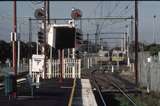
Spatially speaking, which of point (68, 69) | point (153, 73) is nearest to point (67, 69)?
point (68, 69)

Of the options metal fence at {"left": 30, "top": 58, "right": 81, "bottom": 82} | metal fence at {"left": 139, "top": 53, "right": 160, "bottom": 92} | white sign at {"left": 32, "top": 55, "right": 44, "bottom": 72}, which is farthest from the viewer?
metal fence at {"left": 30, "top": 58, "right": 81, "bottom": 82}

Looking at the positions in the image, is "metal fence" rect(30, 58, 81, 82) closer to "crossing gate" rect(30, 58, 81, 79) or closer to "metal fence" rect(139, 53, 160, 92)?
"crossing gate" rect(30, 58, 81, 79)

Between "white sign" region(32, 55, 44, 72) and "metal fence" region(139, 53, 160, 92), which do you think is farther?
"metal fence" region(139, 53, 160, 92)

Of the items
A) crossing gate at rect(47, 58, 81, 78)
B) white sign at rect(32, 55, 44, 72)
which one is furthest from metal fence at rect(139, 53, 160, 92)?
crossing gate at rect(47, 58, 81, 78)

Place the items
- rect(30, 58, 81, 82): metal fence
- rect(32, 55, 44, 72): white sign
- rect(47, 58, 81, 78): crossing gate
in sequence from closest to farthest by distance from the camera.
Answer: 1. rect(32, 55, 44, 72): white sign
2. rect(47, 58, 81, 78): crossing gate
3. rect(30, 58, 81, 82): metal fence

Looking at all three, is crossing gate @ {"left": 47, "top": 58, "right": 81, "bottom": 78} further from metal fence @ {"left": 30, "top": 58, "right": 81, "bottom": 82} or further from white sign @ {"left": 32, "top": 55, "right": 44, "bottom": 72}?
white sign @ {"left": 32, "top": 55, "right": 44, "bottom": 72}

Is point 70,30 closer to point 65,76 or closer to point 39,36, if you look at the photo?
point 39,36

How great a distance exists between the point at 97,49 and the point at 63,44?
13607cm

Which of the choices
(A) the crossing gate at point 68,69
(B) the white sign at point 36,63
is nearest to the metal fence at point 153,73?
(B) the white sign at point 36,63

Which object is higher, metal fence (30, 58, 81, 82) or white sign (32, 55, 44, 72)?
white sign (32, 55, 44, 72)

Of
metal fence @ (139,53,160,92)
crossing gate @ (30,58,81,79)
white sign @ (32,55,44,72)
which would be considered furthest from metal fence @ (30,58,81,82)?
white sign @ (32,55,44,72)

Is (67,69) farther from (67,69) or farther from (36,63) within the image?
(36,63)

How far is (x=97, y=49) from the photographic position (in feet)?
582

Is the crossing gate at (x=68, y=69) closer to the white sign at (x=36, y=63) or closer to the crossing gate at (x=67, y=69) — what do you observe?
the crossing gate at (x=67, y=69)
